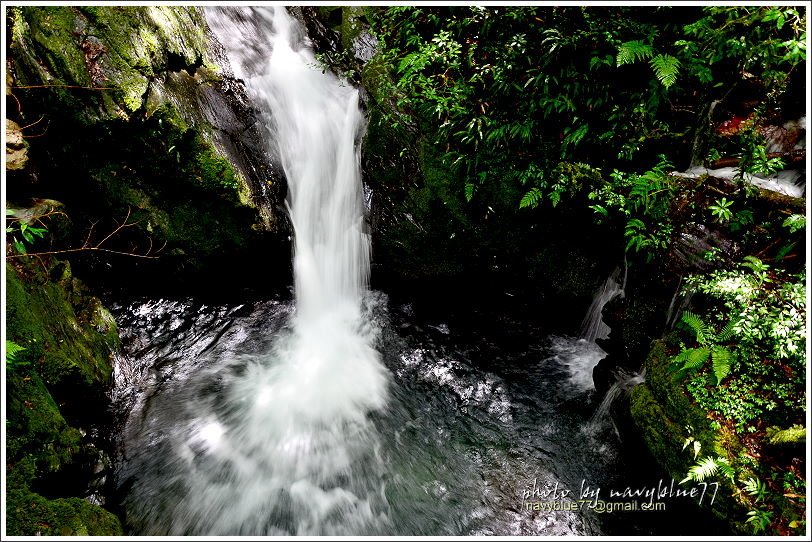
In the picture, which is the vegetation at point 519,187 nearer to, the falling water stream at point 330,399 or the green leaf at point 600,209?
the green leaf at point 600,209

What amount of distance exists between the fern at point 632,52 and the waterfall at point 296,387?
387 centimetres

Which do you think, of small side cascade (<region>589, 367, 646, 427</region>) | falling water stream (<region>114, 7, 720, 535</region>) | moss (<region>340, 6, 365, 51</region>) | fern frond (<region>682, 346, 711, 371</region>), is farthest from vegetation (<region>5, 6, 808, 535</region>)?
moss (<region>340, 6, 365, 51</region>)

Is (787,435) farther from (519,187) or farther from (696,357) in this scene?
(519,187)

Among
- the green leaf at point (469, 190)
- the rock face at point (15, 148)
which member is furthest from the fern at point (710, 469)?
the rock face at point (15, 148)

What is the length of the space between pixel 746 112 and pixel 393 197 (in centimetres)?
466

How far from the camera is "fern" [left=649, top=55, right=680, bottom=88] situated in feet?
14.0

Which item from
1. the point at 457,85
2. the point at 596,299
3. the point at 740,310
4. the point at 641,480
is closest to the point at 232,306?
the point at 457,85

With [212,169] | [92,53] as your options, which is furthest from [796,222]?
[92,53]

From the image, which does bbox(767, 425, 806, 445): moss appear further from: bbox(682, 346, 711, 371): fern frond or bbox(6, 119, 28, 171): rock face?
bbox(6, 119, 28, 171): rock face

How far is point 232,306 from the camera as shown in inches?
264

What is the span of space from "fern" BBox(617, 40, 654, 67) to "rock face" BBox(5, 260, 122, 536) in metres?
6.18

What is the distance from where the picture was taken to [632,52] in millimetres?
4398

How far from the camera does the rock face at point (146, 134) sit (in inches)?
198

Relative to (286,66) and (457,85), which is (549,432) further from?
(286,66)
